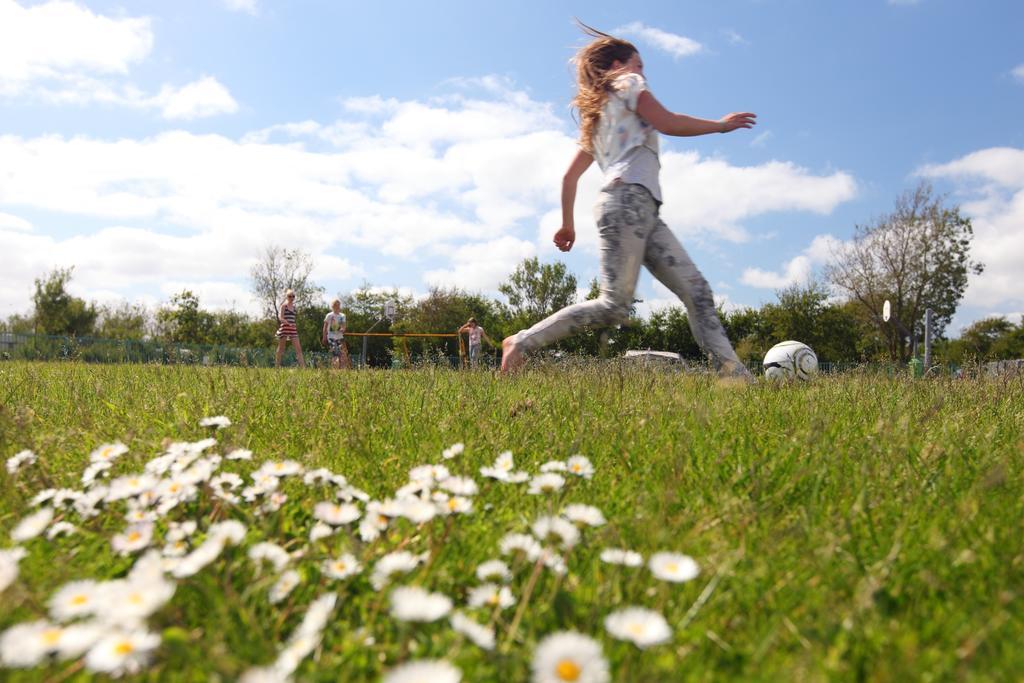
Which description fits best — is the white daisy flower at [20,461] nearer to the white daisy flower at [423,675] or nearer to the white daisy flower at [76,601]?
the white daisy flower at [76,601]

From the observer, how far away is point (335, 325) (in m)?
17.2

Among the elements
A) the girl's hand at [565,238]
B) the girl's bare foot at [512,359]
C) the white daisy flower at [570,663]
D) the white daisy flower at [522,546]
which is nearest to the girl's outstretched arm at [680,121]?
the girl's hand at [565,238]

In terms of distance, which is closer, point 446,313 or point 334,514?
point 334,514

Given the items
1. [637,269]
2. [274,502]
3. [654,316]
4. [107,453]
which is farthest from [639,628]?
[654,316]

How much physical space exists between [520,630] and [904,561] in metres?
0.85

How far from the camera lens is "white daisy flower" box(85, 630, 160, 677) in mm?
848

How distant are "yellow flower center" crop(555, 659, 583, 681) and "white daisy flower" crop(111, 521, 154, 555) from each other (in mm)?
908

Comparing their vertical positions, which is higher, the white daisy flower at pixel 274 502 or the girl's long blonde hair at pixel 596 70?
the girl's long blonde hair at pixel 596 70

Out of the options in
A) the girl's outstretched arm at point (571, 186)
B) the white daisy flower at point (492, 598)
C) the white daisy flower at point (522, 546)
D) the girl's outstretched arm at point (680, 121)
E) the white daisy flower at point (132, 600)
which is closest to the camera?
the white daisy flower at point (132, 600)

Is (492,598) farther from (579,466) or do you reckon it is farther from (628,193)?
(628,193)

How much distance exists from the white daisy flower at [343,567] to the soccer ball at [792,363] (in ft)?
12.5

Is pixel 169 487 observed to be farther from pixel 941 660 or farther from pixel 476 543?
pixel 941 660

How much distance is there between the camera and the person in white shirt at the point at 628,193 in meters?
4.44

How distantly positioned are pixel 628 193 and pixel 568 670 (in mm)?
3943
